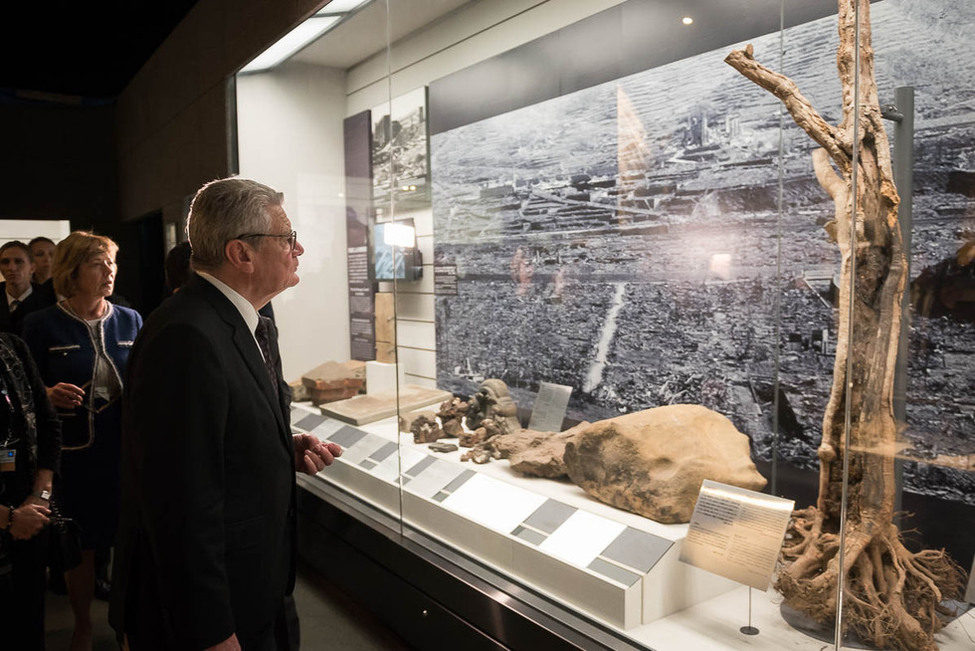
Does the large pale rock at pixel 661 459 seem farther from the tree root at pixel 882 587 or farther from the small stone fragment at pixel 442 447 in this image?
the small stone fragment at pixel 442 447

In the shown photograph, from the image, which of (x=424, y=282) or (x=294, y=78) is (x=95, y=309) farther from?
(x=294, y=78)

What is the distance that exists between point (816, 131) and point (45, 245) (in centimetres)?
466

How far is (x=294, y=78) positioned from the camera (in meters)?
4.05

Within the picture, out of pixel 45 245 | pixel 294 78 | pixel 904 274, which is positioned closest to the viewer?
pixel 904 274

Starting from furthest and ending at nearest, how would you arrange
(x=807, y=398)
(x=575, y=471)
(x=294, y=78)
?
(x=294, y=78) → (x=575, y=471) → (x=807, y=398)

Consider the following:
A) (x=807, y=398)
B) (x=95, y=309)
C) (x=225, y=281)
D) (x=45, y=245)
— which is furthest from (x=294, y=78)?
(x=807, y=398)

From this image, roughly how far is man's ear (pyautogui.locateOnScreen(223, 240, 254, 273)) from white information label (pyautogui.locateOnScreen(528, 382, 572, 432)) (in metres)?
1.77

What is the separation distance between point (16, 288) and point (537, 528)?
3.54 m

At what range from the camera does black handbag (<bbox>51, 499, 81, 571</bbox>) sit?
2.25 metres

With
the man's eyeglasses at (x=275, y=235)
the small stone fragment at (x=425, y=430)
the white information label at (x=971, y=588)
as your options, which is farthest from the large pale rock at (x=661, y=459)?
the man's eyeglasses at (x=275, y=235)

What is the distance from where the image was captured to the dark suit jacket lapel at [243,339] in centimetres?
152

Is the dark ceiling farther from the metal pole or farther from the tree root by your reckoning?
the tree root

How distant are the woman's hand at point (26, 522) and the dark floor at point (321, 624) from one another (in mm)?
1121

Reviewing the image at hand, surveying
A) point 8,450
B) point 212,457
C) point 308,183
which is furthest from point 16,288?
point 212,457
